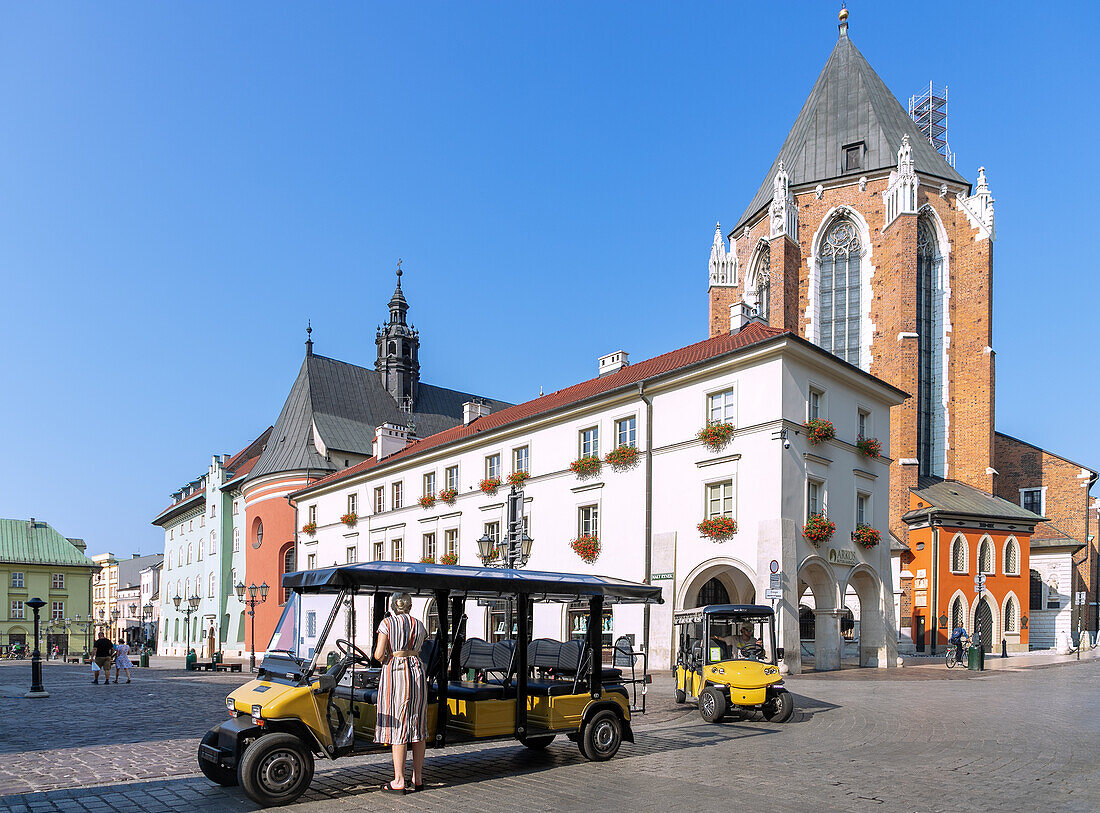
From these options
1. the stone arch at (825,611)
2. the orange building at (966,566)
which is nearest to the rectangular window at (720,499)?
the stone arch at (825,611)

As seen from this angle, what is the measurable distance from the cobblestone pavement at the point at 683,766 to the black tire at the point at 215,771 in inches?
4.7

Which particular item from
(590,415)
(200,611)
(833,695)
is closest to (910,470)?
(590,415)

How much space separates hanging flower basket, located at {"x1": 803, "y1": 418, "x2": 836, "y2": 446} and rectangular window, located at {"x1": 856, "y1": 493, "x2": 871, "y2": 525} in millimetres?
3261

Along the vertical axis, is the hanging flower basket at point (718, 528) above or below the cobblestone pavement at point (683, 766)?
above

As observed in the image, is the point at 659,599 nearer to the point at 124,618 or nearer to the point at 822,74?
the point at 822,74

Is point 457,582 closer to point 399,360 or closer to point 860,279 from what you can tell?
point 860,279

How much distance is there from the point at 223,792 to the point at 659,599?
574cm

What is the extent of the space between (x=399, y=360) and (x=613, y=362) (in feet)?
110

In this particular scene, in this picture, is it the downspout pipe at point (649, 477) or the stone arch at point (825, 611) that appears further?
the downspout pipe at point (649, 477)

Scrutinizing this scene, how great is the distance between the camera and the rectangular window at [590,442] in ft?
103

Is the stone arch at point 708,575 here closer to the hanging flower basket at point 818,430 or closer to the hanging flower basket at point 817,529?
the hanging flower basket at point 817,529

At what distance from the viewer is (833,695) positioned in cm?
1950

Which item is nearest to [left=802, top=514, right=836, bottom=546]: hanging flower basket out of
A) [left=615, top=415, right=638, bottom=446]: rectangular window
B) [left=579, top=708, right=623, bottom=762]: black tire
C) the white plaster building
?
the white plaster building

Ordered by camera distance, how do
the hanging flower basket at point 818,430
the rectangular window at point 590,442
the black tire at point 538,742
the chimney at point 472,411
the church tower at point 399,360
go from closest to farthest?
1. the black tire at point 538,742
2. the hanging flower basket at point 818,430
3. the rectangular window at point 590,442
4. the chimney at point 472,411
5. the church tower at point 399,360
